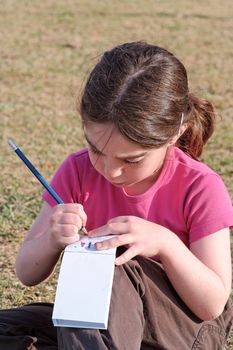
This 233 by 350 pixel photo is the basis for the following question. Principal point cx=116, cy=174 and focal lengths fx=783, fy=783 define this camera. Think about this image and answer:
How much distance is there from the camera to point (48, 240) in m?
2.16

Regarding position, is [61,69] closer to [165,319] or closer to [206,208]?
[206,208]

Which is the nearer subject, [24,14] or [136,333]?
[136,333]

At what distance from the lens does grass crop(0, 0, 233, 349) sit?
409 cm

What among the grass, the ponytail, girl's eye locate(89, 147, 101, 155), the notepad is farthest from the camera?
the grass

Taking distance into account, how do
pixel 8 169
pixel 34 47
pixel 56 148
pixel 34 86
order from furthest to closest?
pixel 34 47, pixel 34 86, pixel 56 148, pixel 8 169

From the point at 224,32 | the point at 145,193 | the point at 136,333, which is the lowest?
the point at 224,32

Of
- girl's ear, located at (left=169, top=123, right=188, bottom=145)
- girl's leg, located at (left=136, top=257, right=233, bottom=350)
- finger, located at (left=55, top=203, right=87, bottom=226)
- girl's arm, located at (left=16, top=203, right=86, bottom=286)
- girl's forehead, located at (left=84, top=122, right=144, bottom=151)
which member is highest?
girl's forehead, located at (left=84, top=122, right=144, bottom=151)

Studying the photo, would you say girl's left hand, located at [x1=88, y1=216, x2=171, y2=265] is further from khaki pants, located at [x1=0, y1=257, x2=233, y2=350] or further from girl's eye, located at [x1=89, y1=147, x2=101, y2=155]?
girl's eye, located at [x1=89, y1=147, x2=101, y2=155]

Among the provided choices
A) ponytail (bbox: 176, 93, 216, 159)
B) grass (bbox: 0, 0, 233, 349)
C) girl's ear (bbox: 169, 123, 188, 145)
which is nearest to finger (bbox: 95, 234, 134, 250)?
girl's ear (bbox: 169, 123, 188, 145)

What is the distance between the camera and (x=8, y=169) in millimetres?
4617

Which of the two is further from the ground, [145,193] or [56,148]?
[145,193]

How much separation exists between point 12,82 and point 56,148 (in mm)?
1837

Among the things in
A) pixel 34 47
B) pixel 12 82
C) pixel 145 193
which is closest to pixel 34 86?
pixel 12 82

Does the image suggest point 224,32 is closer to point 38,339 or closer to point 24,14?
point 24,14
